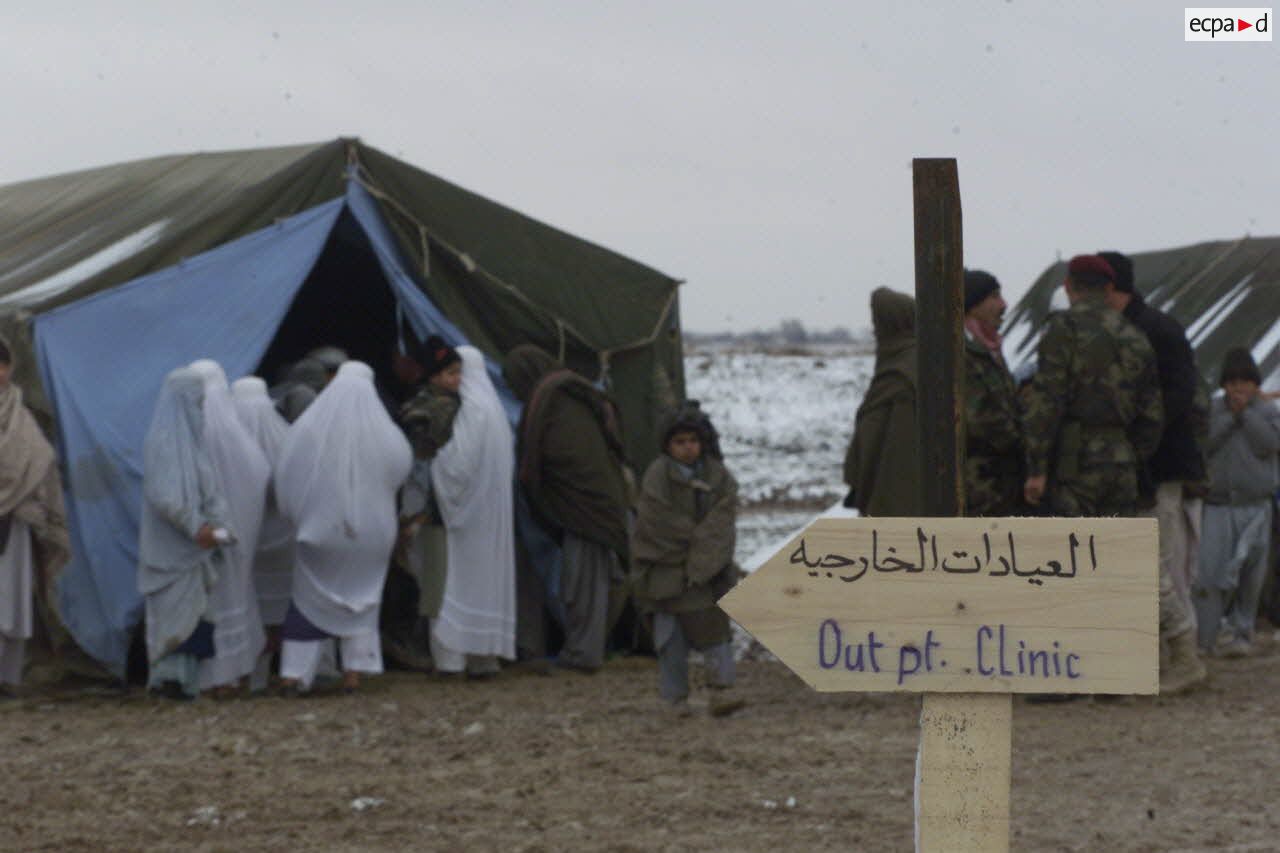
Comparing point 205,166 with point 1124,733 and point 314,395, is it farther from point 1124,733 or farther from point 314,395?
point 1124,733

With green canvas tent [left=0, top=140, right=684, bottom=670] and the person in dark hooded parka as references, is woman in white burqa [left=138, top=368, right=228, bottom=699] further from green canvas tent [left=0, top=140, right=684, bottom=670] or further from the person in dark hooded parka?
the person in dark hooded parka

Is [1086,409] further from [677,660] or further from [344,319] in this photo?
[344,319]

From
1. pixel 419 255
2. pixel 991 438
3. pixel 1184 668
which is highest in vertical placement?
pixel 419 255

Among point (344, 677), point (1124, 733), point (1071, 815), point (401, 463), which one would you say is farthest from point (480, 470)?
point (1071, 815)

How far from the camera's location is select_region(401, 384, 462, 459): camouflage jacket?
10125 mm

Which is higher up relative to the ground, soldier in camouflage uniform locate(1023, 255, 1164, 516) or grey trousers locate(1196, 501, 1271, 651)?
soldier in camouflage uniform locate(1023, 255, 1164, 516)

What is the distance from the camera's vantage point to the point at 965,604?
11.5ft

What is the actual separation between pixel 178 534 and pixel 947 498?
5.97 metres

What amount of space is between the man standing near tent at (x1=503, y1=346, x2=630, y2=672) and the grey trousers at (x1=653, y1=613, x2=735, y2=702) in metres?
1.62

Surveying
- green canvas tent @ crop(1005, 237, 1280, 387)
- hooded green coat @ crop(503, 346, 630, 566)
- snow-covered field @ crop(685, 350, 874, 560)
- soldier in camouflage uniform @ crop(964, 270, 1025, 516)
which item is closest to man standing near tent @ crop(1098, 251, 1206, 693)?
soldier in camouflage uniform @ crop(964, 270, 1025, 516)

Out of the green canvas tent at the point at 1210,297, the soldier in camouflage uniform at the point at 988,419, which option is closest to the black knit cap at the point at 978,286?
the soldier in camouflage uniform at the point at 988,419

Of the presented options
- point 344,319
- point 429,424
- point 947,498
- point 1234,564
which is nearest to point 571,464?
point 429,424

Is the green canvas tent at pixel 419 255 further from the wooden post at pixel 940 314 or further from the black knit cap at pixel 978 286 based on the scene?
the wooden post at pixel 940 314

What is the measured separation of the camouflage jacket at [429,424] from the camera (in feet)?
33.2
